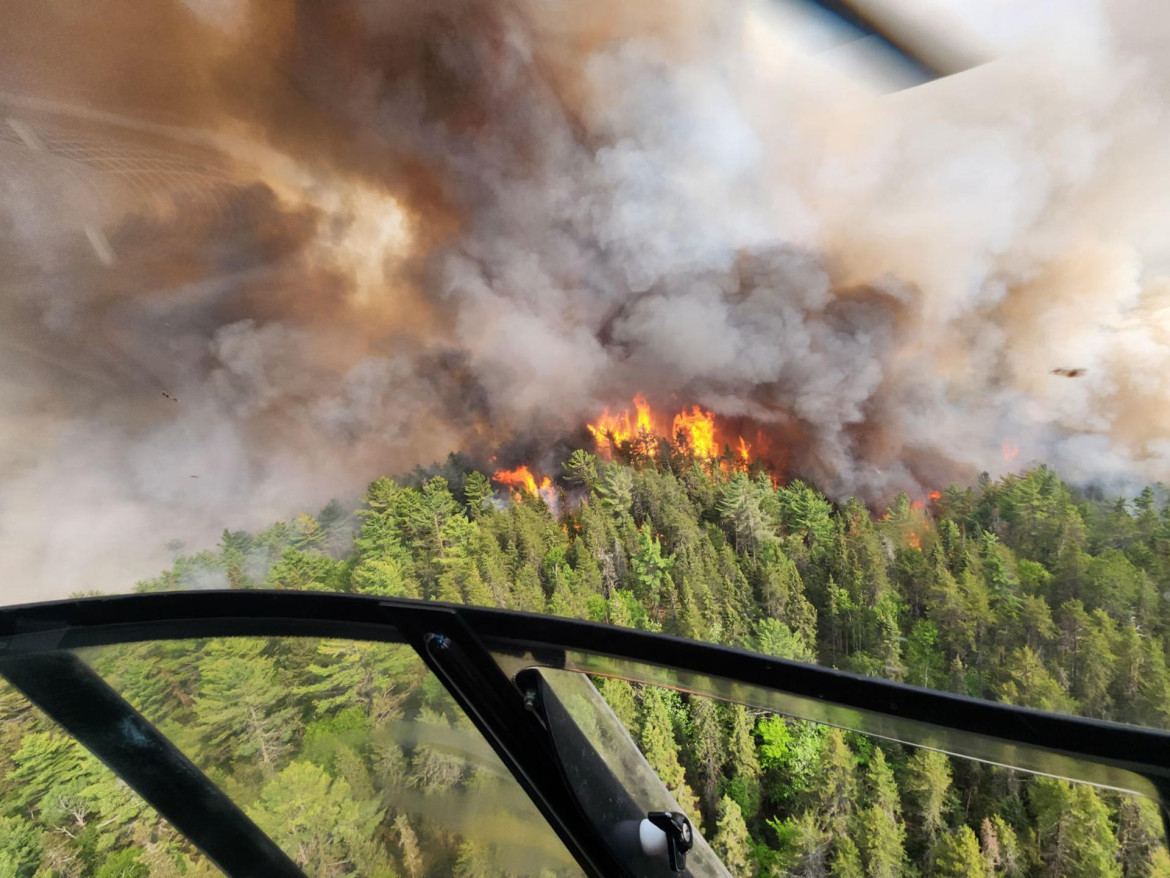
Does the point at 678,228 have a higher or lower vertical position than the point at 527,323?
higher

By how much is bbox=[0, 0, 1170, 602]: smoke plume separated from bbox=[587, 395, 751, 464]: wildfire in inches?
3.9

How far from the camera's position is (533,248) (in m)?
3.17

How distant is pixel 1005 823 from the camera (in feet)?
5.35

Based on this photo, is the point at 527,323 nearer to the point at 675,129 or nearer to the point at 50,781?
the point at 675,129

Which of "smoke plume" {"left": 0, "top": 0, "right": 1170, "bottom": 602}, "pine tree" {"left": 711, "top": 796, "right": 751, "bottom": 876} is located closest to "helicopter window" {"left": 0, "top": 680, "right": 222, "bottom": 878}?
"pine tree" {"left": 711, "top": 796, "right": 751, "bottom": 876}

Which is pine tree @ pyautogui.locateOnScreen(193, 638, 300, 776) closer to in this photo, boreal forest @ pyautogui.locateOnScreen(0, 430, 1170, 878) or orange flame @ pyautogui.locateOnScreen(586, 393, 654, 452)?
boreal forest @ pyautogui.locateOnScreen(0, 430, 1170, 878)

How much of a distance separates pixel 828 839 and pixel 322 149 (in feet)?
12.5

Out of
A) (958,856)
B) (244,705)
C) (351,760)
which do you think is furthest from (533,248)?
(958,856)

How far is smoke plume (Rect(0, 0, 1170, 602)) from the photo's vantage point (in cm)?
231

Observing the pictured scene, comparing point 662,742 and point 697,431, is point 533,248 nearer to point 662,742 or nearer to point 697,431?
point 697,431

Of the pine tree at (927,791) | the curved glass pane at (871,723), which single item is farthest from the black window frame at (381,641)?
the pine tree at (927,791)

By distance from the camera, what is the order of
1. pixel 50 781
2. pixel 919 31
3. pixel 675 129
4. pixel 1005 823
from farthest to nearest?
1. pixel 675 129
2. pixel 919 31
3. pixel 1005 823
4. pixel 50 781

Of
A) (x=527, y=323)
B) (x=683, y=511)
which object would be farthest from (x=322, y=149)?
(x=683, y=511)

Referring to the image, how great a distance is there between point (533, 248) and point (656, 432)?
3.86ft
